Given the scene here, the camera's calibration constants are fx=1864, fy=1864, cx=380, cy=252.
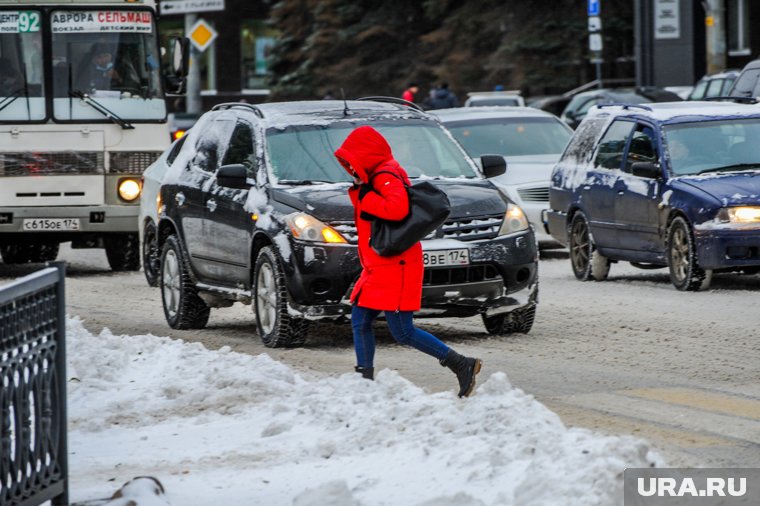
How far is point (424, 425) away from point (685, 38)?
40738 millimetres

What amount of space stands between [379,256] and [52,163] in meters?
10.7

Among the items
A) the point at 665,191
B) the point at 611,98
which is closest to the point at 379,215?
the point at 665,191

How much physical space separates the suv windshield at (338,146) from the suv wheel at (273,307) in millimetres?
676

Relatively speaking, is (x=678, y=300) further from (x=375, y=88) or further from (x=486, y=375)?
(x=375, y=88)

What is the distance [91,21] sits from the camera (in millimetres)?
19859

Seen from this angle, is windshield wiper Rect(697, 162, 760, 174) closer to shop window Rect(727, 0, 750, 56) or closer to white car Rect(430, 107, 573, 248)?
white car Rect(430, 107, 573, 248)

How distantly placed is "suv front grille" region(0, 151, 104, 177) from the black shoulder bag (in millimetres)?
10524

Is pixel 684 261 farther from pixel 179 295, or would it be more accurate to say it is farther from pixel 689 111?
pixel 179 295

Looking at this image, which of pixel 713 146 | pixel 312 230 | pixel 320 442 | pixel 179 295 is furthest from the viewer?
pixel 713 146

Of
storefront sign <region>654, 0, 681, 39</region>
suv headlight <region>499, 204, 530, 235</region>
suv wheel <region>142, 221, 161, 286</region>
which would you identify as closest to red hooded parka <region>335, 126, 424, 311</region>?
suv headlight <region>499, 204, 530, 235</region>

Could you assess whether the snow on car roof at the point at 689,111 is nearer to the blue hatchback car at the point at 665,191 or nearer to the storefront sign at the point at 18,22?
the blue hatchback car at the point at 665,191

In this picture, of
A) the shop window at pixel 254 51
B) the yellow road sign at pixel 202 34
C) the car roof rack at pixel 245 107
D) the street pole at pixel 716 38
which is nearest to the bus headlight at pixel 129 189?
the car roof rack at pixel 245 107

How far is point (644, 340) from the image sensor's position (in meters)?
12.5

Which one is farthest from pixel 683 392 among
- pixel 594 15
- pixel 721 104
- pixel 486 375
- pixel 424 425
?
pixel 594 15
